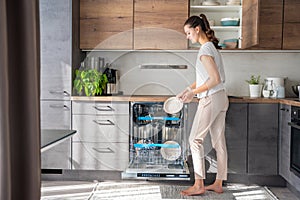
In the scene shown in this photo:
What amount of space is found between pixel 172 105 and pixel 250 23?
101 cm

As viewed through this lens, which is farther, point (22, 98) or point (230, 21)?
point (230, 21)

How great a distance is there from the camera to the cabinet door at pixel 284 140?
3525mm

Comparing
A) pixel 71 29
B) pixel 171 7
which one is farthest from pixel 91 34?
pixel 171 7

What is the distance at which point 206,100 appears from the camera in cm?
346

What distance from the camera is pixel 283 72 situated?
429 centimetres

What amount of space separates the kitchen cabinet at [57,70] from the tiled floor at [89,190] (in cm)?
21

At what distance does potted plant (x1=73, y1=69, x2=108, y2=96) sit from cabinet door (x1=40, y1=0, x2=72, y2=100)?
0.09 meters

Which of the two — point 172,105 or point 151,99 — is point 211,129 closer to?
point 172,105

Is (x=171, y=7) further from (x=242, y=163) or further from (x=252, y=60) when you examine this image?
(x=242, y=163)

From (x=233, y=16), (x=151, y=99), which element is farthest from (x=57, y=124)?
(x=233, y=16)

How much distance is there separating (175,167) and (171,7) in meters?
1.57

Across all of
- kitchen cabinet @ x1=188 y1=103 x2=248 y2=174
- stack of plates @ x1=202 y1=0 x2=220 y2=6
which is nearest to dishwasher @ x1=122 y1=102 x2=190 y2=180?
kitchen cabinet @ x1=188 y1=103 x2=248 y2=174

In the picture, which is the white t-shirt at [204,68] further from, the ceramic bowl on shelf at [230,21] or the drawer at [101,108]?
the ceramic bowl on shelf at [230,21]

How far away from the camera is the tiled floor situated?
3426 mm
